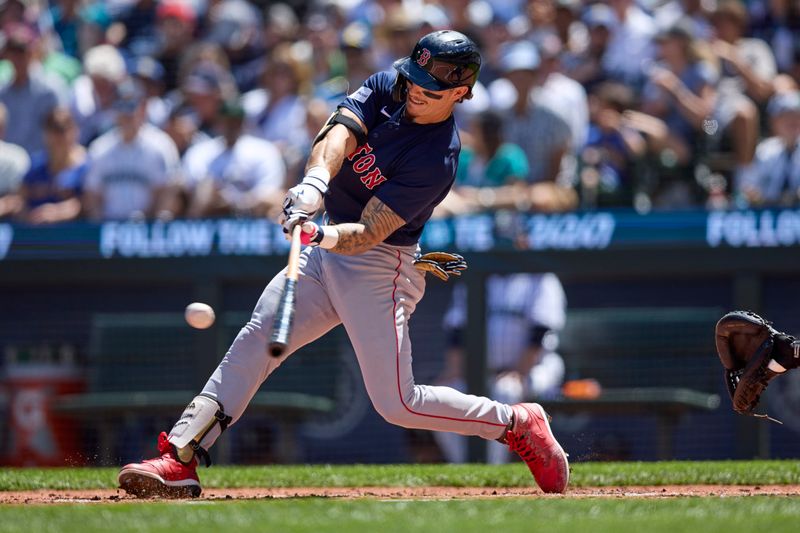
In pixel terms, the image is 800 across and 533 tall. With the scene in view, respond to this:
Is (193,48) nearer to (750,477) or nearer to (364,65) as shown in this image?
(364,65)

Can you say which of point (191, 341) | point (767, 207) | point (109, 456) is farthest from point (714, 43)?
point (109, 456)

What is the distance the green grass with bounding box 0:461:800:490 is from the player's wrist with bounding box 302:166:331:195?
6.21ft

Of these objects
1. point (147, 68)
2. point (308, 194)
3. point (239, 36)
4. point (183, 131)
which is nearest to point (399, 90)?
point (308, 194)

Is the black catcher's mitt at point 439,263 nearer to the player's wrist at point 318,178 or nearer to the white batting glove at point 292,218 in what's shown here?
the player's wrist at point 318,178

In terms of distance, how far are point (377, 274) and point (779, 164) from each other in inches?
179

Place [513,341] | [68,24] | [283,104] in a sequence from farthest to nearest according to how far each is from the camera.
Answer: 1. [68,24]
2. [283,104]
3. [513,341]

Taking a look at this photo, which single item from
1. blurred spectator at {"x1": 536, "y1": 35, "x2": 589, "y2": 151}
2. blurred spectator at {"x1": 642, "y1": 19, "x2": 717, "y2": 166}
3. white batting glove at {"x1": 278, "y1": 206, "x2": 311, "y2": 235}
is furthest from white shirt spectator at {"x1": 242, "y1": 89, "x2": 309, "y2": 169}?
white batting glove at {"x1": 278, "y1": 206, "x2": 311, "y2": 235}

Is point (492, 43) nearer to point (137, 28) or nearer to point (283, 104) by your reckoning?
point (283, 104)

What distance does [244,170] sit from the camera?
1012cm

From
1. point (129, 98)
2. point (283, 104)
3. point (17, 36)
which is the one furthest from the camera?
point (17, 36)

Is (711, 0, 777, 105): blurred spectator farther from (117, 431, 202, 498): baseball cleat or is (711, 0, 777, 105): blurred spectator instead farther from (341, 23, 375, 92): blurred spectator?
(117, 431, 202, 498): baseball cleat

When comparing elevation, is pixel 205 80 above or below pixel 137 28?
below

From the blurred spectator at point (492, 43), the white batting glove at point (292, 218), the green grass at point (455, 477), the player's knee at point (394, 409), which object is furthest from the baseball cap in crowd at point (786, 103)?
the white batting glove at point (292, 218)

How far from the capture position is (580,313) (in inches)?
352
